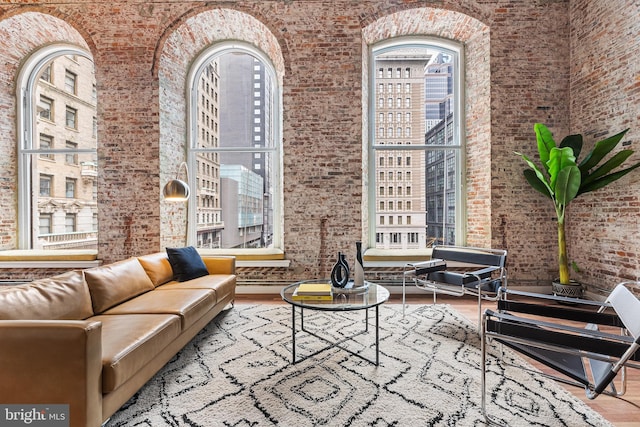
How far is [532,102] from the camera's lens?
4.60 m

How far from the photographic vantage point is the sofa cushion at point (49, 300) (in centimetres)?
187

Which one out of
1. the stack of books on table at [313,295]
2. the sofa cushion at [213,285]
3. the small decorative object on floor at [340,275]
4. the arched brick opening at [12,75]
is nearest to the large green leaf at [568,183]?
the small decorative object on floor at [340,275]

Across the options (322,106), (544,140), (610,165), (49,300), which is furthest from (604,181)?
(49,300)

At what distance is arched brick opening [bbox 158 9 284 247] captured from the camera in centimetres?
473

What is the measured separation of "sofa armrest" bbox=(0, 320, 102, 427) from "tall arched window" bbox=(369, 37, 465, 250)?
165 inches

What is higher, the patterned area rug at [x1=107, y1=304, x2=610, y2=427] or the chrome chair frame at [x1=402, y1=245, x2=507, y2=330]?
the chrome chair frame at [x1=402, y1=245, x2=507, y2=330]

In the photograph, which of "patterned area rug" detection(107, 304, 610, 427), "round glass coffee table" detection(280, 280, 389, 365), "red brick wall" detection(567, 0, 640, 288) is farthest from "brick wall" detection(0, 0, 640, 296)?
"patterned area rug" detection(107, 304, 610, 427)

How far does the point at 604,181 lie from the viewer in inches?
150

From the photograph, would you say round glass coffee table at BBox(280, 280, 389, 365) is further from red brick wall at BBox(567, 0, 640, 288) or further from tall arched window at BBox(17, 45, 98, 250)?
tall arched window at BBox(17, 45, 98, 250)

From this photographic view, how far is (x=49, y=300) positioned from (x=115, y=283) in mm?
630

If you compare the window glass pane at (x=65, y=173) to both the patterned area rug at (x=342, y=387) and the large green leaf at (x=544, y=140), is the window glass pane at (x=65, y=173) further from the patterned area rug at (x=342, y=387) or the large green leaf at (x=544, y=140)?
Answer: the large green leaf at (x=544, y=140)

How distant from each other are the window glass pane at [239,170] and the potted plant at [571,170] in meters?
3.89

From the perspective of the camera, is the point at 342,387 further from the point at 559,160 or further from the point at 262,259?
the point at 559,160

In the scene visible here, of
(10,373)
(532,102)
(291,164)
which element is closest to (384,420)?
(10,373)
